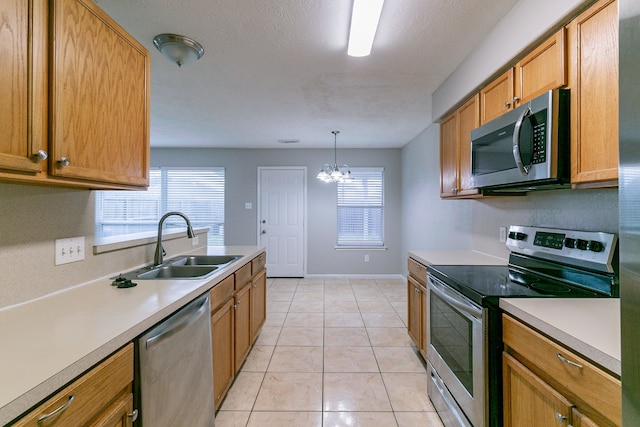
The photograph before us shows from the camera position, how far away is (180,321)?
128 centimetres

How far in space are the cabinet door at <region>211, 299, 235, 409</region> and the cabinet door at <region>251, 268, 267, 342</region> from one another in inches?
21.6

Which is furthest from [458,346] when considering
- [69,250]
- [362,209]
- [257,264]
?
[362,209]

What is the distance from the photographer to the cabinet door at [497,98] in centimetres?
178

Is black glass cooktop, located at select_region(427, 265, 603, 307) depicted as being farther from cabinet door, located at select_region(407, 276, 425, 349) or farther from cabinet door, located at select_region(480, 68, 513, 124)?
cabinet door, located at select_region(480, 68, 513, 124)

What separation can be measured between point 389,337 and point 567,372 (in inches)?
85.9

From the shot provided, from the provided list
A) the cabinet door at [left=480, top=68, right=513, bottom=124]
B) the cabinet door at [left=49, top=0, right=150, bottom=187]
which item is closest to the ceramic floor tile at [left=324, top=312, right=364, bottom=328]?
the cabinet door at [left=480, top=68, right=513, bottom=124]

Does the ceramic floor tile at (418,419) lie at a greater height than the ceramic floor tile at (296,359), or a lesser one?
lesser

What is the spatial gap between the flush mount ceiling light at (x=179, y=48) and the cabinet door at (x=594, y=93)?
2.14 meters

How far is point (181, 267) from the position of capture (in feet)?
6.91

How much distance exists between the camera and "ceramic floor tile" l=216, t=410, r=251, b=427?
5.89 ft

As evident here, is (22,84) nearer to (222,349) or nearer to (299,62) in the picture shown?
(222,349)

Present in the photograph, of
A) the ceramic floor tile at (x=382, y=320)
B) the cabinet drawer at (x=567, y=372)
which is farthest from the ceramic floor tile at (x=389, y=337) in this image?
the cabinet drawer at (x=567, y=372)

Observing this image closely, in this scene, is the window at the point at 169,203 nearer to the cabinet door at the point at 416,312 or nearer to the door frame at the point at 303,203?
the door frame at the point at 303,203

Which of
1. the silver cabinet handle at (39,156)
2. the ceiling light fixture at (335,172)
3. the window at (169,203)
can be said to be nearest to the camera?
the silver cabinet handle at (39,156)
